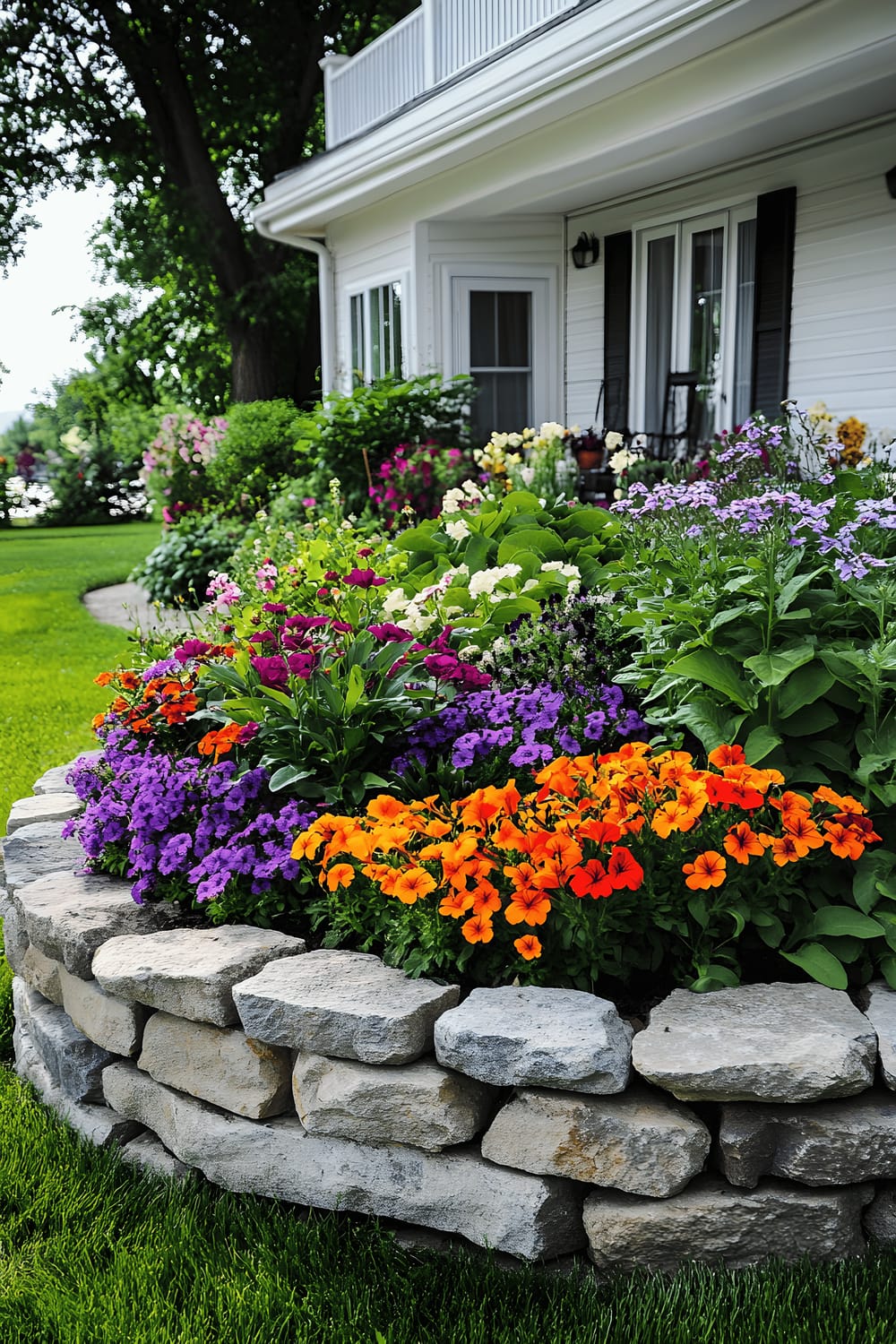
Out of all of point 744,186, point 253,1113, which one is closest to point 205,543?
point 744,186

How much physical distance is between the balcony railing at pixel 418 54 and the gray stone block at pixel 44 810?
5.04 metres

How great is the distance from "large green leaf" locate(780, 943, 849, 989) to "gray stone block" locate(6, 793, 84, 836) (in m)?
2.07

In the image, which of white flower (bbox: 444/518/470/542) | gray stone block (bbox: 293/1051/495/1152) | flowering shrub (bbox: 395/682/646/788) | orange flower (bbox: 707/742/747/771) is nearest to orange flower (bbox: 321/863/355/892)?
gray stone block (bbox: 293/1051/495/1152)

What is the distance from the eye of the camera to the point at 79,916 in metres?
2.65

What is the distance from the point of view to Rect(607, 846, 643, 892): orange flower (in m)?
2.10

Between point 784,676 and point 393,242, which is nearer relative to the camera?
point 784,676

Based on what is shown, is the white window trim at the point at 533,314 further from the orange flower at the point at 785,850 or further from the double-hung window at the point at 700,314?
the orange flower at the point at 785,850

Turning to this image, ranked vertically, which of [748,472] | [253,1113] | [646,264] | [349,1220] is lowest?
[349,1220]

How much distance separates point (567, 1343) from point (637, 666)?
1525 millimetres

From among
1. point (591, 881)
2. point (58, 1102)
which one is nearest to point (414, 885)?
point (591, 881)

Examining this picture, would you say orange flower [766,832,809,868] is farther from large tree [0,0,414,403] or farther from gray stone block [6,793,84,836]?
large tree [0,0,414,403]

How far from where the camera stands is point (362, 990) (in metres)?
2.18

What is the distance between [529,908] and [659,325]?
6447 mm

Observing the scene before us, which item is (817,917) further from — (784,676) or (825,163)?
(825,163)
